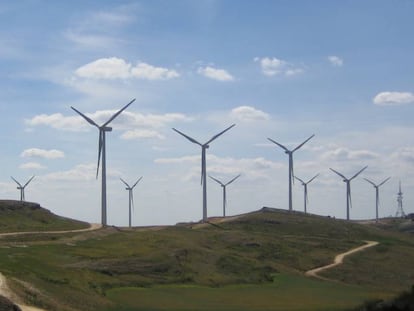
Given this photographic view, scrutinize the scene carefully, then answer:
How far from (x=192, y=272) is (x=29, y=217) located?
8895cm

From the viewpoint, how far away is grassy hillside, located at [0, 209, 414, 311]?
6981 cm

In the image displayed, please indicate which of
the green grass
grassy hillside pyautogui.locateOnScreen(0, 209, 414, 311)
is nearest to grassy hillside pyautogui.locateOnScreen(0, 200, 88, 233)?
grassy hillside pyautogui.locateOnScreen(0, 209, 414, 311)

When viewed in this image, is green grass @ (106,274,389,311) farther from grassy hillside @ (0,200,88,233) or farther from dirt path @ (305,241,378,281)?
grassy hillside @ (0,200,88,233)

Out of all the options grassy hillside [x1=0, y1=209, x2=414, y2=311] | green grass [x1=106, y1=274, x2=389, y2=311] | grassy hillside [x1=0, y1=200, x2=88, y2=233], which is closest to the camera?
green grass [x1=106, y1=274, x2=389, y2=311]

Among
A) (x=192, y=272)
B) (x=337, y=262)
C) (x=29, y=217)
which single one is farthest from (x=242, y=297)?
(x=29, y=217)

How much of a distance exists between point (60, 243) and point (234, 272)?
1089 inches

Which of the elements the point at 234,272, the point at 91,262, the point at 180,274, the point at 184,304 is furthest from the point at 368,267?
the point at 184,304

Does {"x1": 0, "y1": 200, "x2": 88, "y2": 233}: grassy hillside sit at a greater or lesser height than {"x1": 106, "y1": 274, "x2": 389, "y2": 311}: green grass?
greater

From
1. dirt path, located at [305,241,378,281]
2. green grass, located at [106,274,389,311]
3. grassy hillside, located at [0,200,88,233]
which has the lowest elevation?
dirt path, located at [305,241,378,281]

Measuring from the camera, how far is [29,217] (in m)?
177

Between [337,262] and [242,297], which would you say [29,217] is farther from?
[242,297]

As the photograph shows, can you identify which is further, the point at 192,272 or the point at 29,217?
the point at 29,217

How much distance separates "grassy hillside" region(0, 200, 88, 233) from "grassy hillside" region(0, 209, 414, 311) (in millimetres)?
19762

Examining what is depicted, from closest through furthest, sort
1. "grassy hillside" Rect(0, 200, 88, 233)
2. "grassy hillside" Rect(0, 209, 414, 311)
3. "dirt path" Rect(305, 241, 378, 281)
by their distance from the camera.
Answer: "grassy hillside" Rect(0, 209, 414, 311) → "dirt path" Rect(305, 241, 378, 281) → "grassy hillside" Rect(0, 200, 88, 233)
